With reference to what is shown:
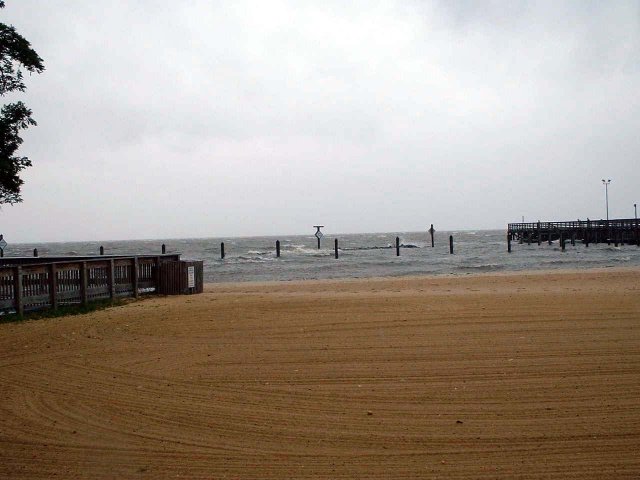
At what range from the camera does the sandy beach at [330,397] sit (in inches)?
199

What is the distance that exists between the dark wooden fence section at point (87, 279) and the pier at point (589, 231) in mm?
43081

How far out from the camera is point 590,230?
212 feet

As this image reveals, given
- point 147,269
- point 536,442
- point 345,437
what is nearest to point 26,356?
point 345,437

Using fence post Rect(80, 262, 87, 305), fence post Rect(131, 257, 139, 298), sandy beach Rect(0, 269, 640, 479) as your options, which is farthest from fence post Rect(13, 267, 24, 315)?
fence post Rect(131, 257, 139, 298)

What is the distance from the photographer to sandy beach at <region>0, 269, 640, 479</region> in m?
5.04

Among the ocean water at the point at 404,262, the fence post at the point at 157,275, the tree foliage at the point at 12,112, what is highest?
the tree foliage at the point at 12,112

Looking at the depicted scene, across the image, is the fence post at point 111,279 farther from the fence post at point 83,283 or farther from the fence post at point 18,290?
the fence post at point 18,290

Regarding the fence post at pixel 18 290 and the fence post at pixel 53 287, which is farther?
the fence post at pixel 53 287

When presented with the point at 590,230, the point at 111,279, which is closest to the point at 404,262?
the point at 111,279

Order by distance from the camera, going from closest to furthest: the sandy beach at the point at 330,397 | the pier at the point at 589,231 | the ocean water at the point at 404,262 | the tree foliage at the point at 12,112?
the sandy beach at the point at 330,397
the tree foliage at the point at 12,112
the ocean water at the point at 404,262
the pier at the point at 589,231

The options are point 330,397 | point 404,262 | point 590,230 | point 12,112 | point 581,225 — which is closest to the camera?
point 330,397

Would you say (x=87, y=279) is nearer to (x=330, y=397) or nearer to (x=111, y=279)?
(x=111, y=279)

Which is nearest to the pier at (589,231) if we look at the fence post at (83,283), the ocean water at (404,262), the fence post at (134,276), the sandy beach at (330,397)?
the ocean water at (404,262)

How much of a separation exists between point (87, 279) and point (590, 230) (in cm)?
5945
